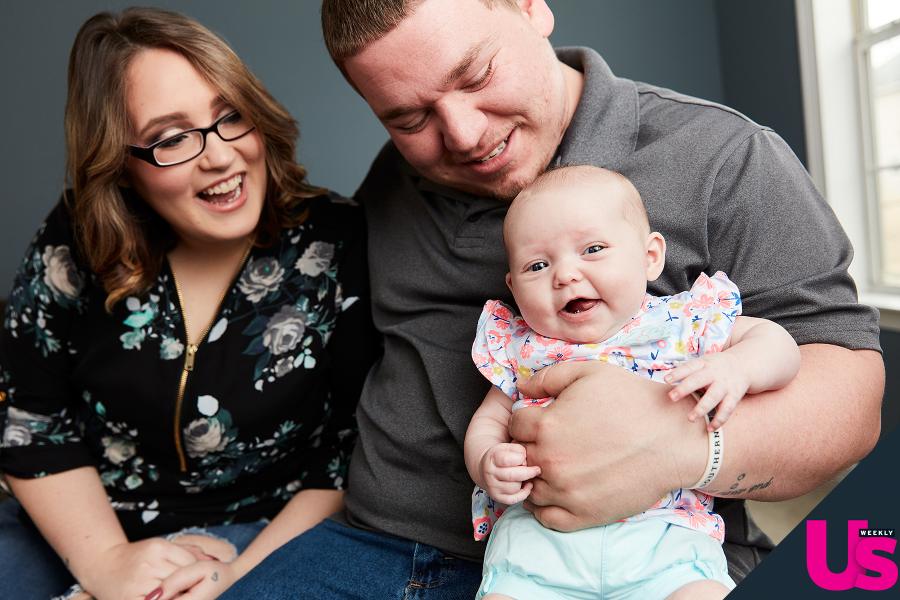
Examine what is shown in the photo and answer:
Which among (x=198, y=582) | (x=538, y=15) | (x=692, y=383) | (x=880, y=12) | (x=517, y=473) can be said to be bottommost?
(x=198, y=582)

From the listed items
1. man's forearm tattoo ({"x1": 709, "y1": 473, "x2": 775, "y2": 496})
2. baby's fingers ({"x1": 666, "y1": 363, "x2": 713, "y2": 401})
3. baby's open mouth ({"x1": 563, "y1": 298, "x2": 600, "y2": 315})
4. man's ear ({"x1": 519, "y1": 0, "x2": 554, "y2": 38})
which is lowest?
man's forearm tattoo ({"x1": 709, "y1": 473, "x2": 775, "y2": 496})

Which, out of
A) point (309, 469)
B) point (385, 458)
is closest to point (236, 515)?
point (309, 469)

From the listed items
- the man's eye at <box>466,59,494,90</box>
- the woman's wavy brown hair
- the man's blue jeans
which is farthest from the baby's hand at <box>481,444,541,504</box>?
the woman's wavy brown hair

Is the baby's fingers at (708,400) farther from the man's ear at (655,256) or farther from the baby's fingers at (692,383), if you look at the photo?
the man's ear at (655,256)

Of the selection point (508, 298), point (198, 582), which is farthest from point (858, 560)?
point (198, 582)

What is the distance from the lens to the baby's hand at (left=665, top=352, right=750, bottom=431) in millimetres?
1148

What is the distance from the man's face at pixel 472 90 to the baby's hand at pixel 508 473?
55cm

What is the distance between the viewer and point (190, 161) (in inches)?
67.2

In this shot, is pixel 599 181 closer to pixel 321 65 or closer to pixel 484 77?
pixel 484 77

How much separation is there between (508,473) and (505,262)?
18.6 inches

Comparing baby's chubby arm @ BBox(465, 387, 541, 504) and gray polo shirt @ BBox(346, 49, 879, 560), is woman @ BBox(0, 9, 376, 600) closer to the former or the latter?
gray polo shirt @ BBox(346, 49, 879, 560)

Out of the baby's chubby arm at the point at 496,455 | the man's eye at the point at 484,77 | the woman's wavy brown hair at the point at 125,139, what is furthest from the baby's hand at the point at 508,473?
the woman's wavy brown hair at the point at 125,139

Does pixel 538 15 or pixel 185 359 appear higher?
pixel 538 15

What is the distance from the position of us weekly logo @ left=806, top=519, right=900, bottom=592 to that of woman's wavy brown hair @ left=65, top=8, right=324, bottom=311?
4.42 feet
